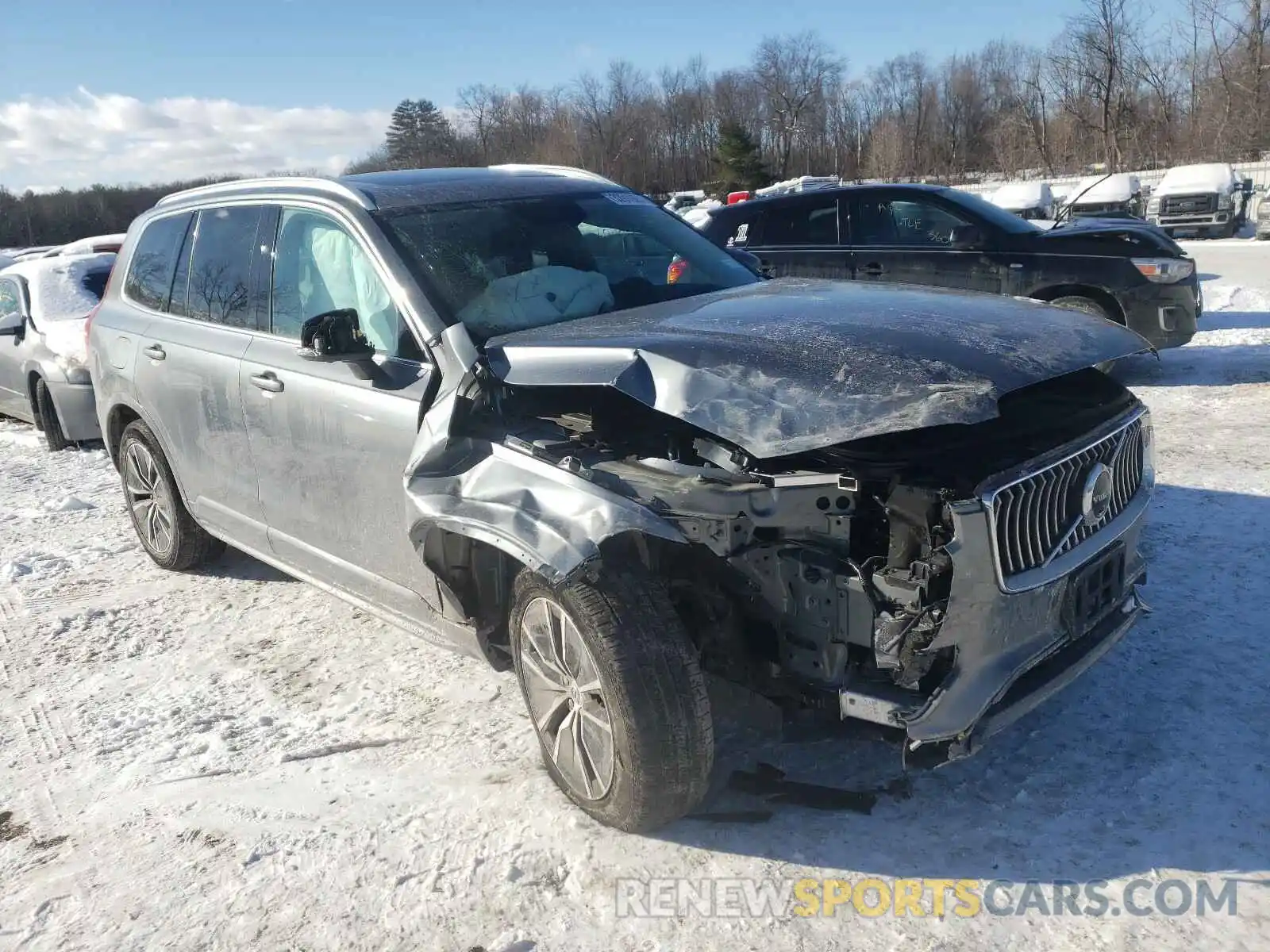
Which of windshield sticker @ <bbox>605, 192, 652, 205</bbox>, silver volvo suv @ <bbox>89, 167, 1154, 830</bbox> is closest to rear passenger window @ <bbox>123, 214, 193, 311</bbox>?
silver volvo suv @ <bbox>89, 167, 1154, 830</bbox>

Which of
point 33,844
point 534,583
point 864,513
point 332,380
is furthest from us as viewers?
point 332,380

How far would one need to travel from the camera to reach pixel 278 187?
14.1 feet

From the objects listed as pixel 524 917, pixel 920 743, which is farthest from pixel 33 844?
pixel 920 743

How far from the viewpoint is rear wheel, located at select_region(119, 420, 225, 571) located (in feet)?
17.4

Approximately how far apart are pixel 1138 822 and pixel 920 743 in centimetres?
76

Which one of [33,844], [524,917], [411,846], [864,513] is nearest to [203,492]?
[33,844]

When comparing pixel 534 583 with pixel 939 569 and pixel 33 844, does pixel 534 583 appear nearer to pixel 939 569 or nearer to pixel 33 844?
pixel 939 569

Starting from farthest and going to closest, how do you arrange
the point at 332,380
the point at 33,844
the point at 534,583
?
1. the point at 332,380
2. the point at 33,844
3. the point at 534,583

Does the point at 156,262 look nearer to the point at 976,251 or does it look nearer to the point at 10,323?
the point at 10,323

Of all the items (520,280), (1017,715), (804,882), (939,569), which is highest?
(520,280)

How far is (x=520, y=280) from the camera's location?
3.77m

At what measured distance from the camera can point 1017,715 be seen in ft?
9.14

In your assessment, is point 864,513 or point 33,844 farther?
point 33,844

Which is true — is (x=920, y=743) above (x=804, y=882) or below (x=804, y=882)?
above
